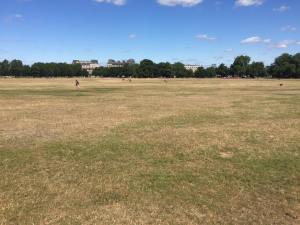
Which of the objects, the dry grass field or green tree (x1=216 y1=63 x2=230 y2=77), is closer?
the dry grass field

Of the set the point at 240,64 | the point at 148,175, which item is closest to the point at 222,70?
the point at 240,64

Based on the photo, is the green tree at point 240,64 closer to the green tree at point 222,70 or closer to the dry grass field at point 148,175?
the green tree at point 222,70

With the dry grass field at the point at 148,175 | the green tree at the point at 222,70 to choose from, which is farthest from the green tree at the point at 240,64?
the dry grass field at the point at 148,175

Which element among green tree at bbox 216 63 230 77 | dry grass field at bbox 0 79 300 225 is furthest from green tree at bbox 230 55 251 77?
dry grass field at bbox 0 79 300 225

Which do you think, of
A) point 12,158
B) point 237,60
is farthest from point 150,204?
point 237,60

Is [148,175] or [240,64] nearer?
[148,175]

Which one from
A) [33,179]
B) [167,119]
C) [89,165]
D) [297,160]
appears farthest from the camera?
[167,119]

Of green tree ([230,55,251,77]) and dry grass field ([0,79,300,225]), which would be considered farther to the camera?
green tree ([230,55,251,77])

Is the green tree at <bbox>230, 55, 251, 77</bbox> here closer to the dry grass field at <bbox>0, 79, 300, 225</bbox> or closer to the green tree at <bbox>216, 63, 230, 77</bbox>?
the green tree at <bbox>216, 63, 230, 77</bbox>

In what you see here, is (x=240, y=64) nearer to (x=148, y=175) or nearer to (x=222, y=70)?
(x=222, y=70)

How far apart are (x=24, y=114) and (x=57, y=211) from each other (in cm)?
1530

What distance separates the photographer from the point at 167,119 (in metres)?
19.7

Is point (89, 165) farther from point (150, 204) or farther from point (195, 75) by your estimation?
point (195, 75)

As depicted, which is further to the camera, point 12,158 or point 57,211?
point 12,158
